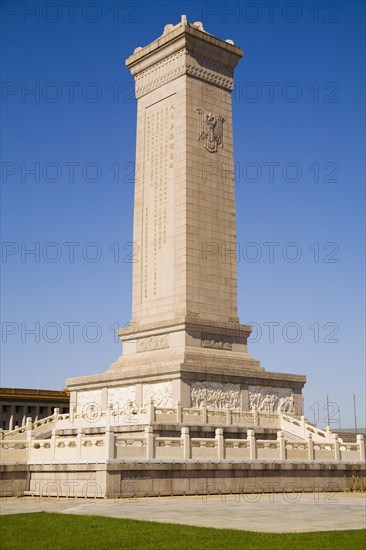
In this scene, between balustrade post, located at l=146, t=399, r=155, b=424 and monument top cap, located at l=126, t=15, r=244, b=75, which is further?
monument top cap, located at l=126, t=15, r=244, b=75

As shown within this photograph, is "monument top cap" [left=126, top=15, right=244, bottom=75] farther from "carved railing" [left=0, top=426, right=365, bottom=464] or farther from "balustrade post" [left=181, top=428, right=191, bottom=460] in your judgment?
"balustrade post" [left=181, top=428, right=191, bottom=460]

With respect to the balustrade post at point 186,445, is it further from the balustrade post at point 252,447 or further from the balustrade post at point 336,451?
the balustrade post at point 336,451

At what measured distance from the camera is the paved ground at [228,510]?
14.9 meters

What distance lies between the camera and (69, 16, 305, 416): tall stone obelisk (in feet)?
118

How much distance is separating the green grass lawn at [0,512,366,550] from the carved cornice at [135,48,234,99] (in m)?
29.9

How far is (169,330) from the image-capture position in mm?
36594

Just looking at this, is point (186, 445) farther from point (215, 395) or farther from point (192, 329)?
point (192, 329)

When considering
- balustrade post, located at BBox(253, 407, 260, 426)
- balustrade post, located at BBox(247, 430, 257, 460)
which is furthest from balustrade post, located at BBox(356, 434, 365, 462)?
balustrade post, located at BBox(247, 430, 257, 460)

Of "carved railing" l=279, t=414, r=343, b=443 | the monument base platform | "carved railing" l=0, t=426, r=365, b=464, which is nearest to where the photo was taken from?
the monument base platform

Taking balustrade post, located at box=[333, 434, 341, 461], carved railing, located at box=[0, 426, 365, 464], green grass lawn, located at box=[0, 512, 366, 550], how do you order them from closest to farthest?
green grass lawn, located at box=[0, 512, 366, 550]
carved railing, located at box=[0, 426, 365, 464]
balustrade post, located at box=[333, 434, 341, 461]

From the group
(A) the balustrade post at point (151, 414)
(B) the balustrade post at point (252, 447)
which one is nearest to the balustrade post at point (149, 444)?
(B) the balustrade post at point (252, 447)

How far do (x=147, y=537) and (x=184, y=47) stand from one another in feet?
104

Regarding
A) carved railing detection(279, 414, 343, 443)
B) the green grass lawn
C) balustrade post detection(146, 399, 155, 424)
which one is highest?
balustrade post detection(146, 399, 155, 424)

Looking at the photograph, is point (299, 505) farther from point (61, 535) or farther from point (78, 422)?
point (78, 422)
